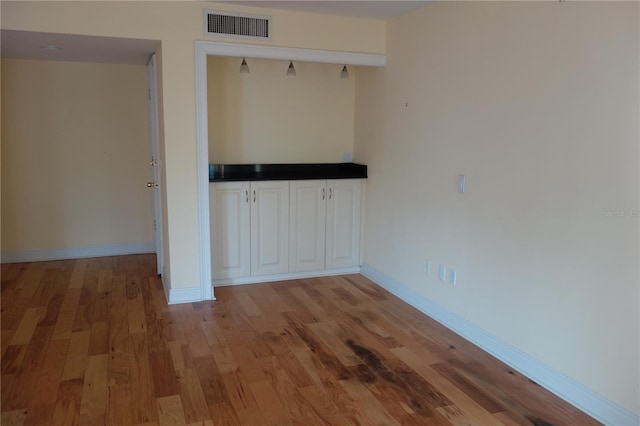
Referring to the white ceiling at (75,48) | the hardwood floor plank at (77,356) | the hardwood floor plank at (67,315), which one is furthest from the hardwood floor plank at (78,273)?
the white ceiling at (75,48)

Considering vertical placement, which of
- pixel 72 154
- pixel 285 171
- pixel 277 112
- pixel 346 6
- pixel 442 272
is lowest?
pixel 442 272

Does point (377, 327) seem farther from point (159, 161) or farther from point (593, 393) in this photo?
point (159, 161)

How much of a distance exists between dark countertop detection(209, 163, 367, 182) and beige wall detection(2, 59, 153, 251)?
1.51 m

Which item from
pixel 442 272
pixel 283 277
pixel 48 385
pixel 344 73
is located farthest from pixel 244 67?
pixel 48 385

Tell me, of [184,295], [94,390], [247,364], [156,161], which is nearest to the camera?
[94,390]

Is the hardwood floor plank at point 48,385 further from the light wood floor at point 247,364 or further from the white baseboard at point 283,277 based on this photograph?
the white baseboard at point 283,277

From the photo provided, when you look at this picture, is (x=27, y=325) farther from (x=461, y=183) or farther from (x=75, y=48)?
(x=461, y=183)

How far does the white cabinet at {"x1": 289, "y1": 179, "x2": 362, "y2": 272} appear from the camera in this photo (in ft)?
15.3

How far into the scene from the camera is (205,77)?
3.83 metres

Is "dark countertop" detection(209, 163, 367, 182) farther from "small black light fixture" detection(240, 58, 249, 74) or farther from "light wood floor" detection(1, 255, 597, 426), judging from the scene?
"light wood floor" detection(1, 255, 597, 426)

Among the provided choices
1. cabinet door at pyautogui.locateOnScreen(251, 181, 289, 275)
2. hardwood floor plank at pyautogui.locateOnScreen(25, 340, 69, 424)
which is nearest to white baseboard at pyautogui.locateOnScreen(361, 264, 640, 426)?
cabinet door at pyautogui.locateOnScreen(251, 181, 289, 275)

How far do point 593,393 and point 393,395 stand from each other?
985mm

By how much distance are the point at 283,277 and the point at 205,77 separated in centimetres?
193

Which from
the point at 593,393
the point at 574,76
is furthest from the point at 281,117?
the point at 593,393
